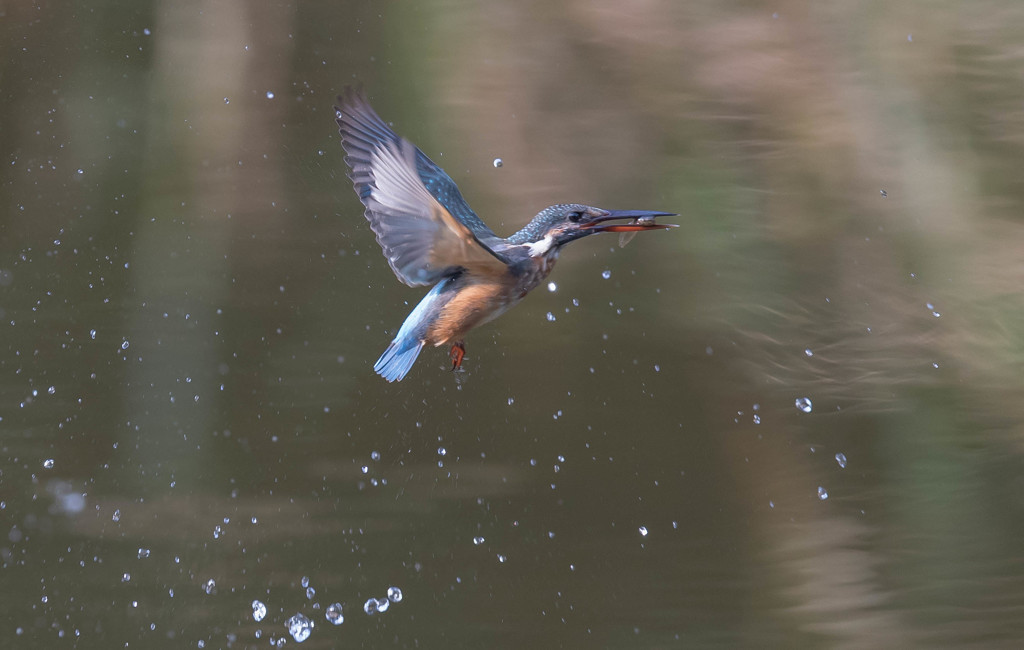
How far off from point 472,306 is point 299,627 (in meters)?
0.79

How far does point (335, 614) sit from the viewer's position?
2199mm

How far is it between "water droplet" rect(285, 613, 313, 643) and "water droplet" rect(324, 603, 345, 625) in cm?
4

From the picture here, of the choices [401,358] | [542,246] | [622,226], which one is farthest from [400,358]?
[622,226]

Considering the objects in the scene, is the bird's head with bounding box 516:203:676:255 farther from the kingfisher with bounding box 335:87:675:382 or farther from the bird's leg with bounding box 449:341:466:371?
the bird's leg with bounding box 449:341:466:371

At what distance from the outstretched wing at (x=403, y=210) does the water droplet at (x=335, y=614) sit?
76cm

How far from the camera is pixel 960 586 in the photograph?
2.17 metres

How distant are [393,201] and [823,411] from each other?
4.56ft

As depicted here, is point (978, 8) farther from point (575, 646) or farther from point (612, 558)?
point (575, 646)

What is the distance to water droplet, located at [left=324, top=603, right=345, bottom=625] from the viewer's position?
→ 2.19 m

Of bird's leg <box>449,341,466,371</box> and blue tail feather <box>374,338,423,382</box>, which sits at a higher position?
blue tail feather <box>374,338,423,382</box>

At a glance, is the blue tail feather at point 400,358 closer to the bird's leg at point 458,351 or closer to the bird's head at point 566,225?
the bird's leg at point 458,351

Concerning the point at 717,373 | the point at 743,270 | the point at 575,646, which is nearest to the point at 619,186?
the point at 743,270

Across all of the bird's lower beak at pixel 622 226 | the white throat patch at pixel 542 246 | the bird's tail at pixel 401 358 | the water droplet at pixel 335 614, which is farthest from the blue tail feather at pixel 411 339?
the water droplet at pixel 335 614

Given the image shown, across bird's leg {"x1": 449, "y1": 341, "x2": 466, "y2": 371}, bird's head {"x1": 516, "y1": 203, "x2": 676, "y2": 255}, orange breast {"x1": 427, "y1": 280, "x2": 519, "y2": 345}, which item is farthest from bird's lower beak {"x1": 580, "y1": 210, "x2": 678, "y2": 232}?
bird's leg {"x1": 449, "y1": 341, "x2": 466, "y2": 371}
